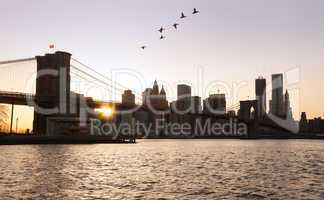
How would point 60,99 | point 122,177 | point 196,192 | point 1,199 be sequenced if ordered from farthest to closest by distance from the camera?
point 60,99, point 122,177, point 196,192, point 1,199

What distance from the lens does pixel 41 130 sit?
138 metres

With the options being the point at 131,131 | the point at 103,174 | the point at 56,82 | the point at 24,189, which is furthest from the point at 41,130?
the point at 24,189

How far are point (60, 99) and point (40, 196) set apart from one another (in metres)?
95.6

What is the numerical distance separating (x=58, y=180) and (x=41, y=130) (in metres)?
107

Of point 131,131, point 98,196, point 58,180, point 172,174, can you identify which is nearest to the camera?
point 98,196

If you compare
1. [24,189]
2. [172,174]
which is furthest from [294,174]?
[24,189]

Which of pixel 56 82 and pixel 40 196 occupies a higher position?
pixel 56 82

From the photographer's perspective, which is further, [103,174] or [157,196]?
[103,174]

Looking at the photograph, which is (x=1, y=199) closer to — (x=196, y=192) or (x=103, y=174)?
(x=196, y=192)

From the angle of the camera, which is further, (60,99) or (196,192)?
(60,99)

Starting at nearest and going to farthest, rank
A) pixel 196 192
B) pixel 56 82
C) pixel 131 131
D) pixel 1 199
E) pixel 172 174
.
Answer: pixel 1 199, pixel 196 192, pixel 172 174, pixel 56 82, pixel 131 131

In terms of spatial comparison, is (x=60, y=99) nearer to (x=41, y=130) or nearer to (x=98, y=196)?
(x=41, y=130)

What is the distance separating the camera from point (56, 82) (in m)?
133

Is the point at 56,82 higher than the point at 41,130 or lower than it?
higher
